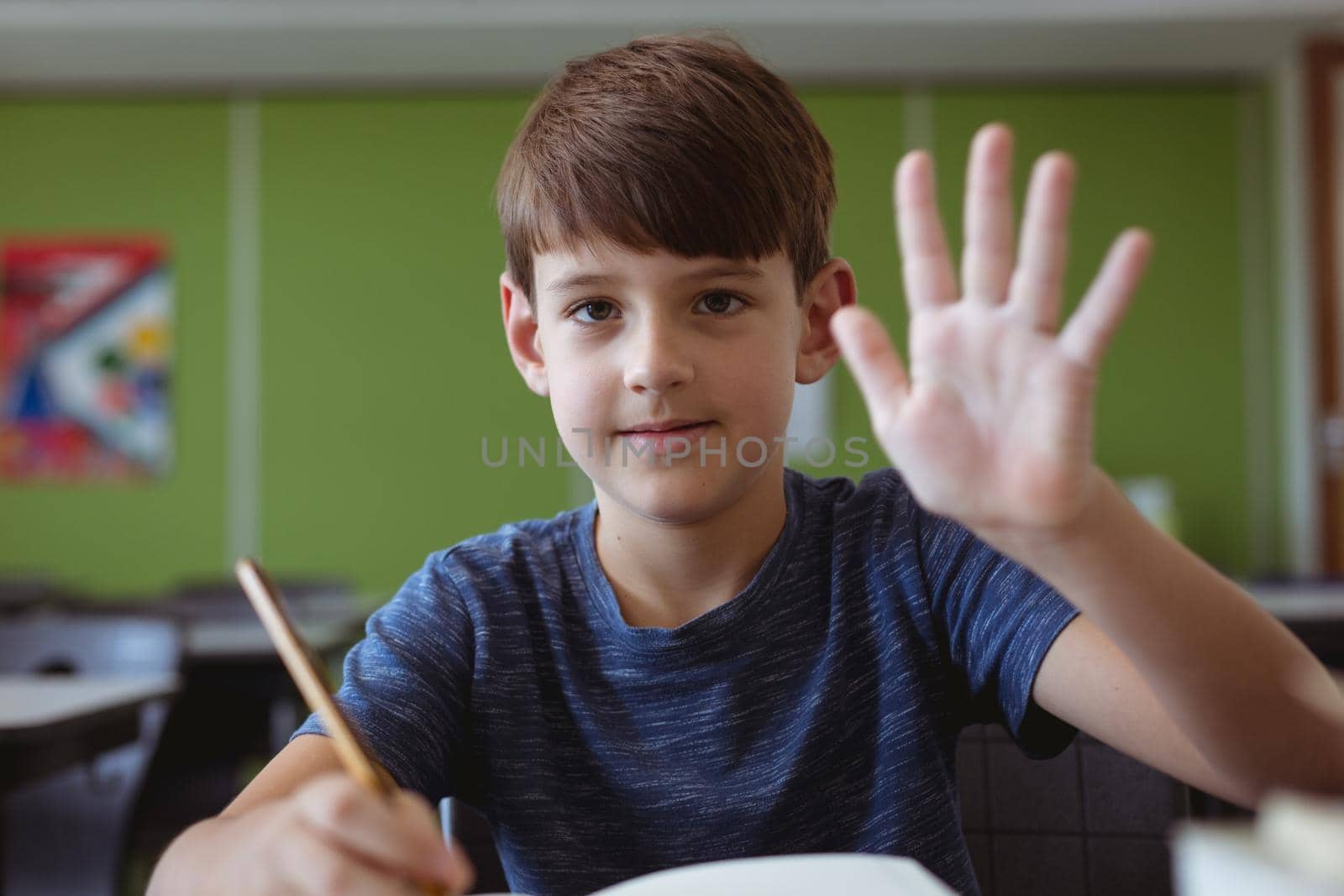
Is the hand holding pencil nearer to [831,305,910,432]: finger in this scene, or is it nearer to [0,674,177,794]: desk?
[831,305,910,432]: finger

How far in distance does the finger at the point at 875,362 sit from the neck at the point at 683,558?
40 cm

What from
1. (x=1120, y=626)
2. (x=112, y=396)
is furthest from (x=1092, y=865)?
(x=112, y=396)

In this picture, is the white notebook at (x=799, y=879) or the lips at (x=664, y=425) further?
the lips at (x=664, y=425)

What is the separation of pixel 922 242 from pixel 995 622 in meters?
0.43

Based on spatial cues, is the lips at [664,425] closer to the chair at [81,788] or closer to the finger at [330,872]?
the finger at [330,872]

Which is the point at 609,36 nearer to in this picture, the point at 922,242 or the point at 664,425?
the point at 664,425

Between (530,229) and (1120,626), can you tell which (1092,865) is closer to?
(1120,626)

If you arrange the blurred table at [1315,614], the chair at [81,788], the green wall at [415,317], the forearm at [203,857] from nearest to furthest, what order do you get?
the forearm at [203,857]
the chair at [81,788]
the blurred table at [1315,614]
the green wall at [415,317]

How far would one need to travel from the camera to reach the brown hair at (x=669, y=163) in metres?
0.89

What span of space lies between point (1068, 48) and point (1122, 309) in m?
4.08

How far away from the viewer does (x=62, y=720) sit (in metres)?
1.40

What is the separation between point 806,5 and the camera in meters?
3.93

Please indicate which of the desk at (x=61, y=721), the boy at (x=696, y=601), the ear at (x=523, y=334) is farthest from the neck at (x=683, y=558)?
the desk at (x=61, y=721)

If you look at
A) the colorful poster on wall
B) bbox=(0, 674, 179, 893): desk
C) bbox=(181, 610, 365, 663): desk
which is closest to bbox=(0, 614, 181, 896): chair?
bbox=(0, 674, 179, 893): desk
